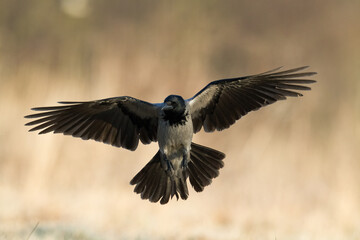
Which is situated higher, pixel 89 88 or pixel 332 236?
pixel 89 88

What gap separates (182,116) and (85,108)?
1052 millimetres

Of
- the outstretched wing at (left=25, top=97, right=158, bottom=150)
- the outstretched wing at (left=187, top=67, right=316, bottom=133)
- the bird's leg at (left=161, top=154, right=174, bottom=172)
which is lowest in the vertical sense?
the bird's leg at (left=161, top=154, right=174, bottom=172)

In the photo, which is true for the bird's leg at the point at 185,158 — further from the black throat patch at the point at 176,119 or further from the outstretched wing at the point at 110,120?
the outstretched wing at the point at 110,120

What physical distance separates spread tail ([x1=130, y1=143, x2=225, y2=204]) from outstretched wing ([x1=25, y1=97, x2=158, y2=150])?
0.32 meters

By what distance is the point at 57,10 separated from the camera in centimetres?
1100

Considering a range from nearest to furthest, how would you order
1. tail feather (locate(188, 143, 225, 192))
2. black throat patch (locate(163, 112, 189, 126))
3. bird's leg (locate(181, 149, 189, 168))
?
black throat patch (locate(163, 112, 189, 126))
bird's leg (locate(181, 149, 189, 168))
tail feather (locate(188, 143, 225, 192))

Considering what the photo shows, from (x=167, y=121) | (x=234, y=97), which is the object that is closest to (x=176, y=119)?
(x=167, y=121)

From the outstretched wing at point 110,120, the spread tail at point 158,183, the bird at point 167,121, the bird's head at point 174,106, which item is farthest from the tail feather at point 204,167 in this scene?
the bird's head at point 174,106

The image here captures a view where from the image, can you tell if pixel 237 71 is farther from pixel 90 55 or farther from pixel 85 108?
pixel 85 108

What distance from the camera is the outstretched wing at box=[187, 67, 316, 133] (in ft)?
22.1

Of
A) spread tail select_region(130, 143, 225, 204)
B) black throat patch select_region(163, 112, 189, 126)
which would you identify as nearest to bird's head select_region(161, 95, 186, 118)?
black throat patch select_region(163, 112, 189, 126)

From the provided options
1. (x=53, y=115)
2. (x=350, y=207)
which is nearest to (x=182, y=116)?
(x=53, y=115)

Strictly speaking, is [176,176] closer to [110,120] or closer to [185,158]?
[185,158]

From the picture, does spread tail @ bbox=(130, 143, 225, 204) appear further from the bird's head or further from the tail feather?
the bird's head
